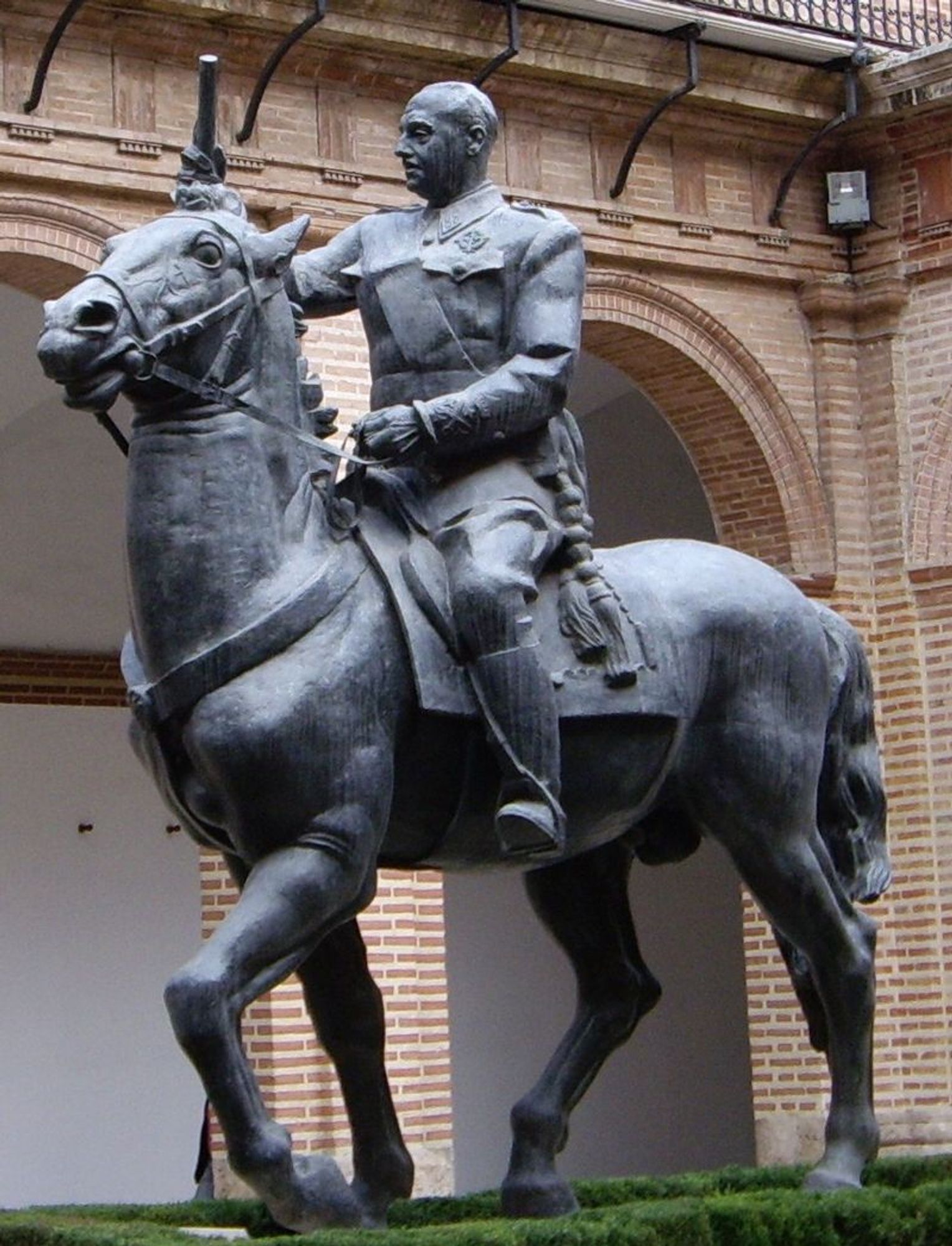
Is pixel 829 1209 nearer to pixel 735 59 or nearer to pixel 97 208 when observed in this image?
pixel 97 208

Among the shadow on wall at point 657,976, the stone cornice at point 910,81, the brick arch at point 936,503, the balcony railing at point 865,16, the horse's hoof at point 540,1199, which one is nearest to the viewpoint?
the horse's hoof at point 540,1199

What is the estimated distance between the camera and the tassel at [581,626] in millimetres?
5617

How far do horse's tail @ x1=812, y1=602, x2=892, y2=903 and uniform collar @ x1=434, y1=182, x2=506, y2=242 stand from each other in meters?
1.28

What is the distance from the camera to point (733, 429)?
14617mm

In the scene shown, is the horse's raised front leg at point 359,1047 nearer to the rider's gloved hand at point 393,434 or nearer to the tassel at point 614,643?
the tassel at point 614,643

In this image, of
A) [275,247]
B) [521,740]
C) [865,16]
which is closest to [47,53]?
[865,16]

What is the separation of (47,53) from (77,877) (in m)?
5.49

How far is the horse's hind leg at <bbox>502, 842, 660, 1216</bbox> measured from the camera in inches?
239

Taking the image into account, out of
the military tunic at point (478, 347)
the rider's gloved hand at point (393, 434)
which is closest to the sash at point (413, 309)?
the military tunic at point (478, 347)

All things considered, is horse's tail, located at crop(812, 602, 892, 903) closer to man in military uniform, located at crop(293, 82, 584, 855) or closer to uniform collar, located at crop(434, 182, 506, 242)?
man in military uniform, located at crop(293, 82, 584, 855)

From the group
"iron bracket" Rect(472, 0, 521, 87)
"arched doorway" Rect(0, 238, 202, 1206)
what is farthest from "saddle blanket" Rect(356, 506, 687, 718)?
"arched doorway" Rect(0, 238, 202, 1206)

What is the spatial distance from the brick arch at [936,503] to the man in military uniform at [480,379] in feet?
29.6

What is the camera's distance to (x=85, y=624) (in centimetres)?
1580

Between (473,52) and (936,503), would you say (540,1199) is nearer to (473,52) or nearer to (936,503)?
(473,52)
